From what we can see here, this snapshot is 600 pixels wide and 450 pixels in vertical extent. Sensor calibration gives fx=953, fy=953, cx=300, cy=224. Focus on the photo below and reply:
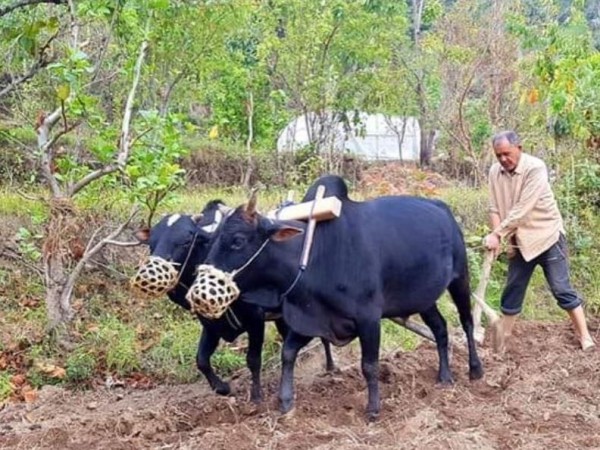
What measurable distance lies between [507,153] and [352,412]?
2378 mm

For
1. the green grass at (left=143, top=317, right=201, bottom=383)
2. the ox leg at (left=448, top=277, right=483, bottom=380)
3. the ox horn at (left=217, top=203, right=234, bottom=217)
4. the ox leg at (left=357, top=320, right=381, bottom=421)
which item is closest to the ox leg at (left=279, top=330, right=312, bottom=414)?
the ox leg at (left=357, top=320, right=381, bottom=421)

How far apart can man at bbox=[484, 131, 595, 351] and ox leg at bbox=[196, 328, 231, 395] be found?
216 cm

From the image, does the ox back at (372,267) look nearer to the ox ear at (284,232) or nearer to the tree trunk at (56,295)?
the ox ear at (284,232)

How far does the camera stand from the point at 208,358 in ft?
21.1

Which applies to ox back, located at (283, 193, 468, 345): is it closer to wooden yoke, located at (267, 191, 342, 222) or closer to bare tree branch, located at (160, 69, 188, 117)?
wooden yoke, located at (267, 191, 342, 222)

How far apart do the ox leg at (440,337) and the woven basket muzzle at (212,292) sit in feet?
6.11

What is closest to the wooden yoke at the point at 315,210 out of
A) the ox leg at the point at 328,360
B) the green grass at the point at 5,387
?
the ox leg at the point at 328,360

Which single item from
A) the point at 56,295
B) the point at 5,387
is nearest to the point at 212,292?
the point at 5,387

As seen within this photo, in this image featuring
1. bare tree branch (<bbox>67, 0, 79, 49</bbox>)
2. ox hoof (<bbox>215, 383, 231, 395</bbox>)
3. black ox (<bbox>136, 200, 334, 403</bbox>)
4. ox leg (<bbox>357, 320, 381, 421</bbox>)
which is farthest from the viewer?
bare tree branch (<bbox>67, 0, 79, 49</bbox>)

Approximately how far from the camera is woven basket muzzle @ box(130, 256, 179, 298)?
5785 mm

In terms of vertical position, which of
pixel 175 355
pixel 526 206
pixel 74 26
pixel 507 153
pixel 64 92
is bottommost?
pixel 175 355

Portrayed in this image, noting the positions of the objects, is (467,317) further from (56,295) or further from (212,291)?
(56,295)

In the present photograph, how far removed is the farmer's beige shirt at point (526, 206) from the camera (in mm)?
7125

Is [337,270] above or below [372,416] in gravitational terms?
above
